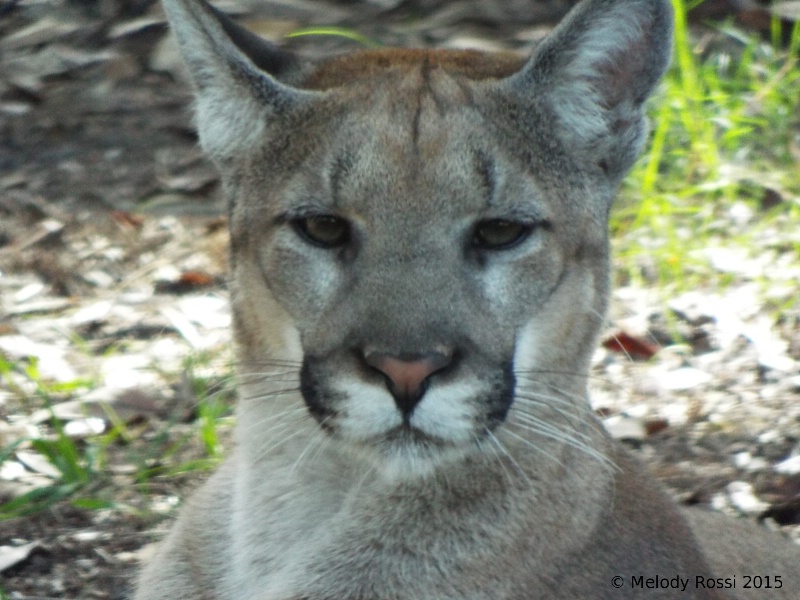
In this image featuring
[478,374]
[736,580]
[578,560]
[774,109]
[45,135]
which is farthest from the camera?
[45,135]

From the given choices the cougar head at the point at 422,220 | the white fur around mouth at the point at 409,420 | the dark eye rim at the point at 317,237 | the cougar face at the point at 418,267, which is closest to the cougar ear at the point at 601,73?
the cougar head at the point at 422,220

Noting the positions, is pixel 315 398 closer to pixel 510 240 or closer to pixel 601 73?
pixel 510 240

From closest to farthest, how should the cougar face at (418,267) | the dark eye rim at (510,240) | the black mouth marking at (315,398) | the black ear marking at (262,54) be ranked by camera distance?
1. the cougar face at (418,267)
2. the black mouth marking at (315,398)
3. the dark eye rim at (510,240)
4. the black ear marking at (262,54)

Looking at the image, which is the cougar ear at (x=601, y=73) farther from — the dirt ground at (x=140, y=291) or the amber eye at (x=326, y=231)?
the dirt ground at (x=140, y=291)

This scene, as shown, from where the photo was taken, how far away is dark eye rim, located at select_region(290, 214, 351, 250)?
13.0ft

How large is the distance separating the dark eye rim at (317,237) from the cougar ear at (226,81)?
0.44m

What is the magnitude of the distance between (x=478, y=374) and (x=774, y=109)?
4.87 meters

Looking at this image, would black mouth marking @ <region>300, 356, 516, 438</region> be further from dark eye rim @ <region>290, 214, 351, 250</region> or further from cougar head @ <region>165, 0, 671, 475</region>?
dark eye rim @ <region>290, 214, 351, 250</region>

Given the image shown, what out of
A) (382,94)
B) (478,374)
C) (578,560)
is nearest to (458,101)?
(382,94)

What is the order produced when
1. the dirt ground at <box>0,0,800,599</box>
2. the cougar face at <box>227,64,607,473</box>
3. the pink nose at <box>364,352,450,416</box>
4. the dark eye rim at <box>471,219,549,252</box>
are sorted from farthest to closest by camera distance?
the dirt ground at <box>0,0,800,599</box>, the dark eye rim at <box>471,219,549,252</box>, the cougar face at <box>227,64,607,473</box>, the pink nose at <box>364,352,450,416</box>

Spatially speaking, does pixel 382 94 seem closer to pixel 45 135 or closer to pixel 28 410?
pixel 28 410

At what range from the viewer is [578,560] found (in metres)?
4.01

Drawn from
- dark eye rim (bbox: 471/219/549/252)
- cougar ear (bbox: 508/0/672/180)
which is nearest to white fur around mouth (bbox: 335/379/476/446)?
dark eye rim (bbox: 471/219/549/252)

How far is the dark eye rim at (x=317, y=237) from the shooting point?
395cm
